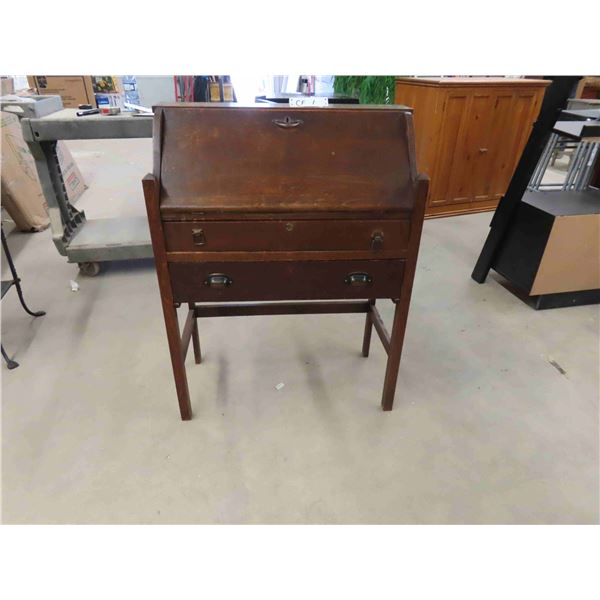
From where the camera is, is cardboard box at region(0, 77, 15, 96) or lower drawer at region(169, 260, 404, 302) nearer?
lower drawer at region(169, 260, 404, 302)

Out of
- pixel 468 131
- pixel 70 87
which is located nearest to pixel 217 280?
pixel 468 131

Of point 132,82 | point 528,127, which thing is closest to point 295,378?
point 528,127

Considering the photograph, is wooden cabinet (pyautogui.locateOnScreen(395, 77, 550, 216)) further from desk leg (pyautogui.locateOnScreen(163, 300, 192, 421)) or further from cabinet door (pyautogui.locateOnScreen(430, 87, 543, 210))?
desk leg (pyautogui.locateOnScreen(163, 300, 192, 421))

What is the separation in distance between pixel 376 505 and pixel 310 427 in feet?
1.36

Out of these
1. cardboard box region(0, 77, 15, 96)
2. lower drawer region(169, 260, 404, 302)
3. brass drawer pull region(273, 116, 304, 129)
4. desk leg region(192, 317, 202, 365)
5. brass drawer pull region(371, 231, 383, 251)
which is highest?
brass drawer pull region(273, 116, 304, 129)

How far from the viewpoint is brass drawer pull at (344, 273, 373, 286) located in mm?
1431

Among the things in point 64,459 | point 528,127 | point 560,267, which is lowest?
point 64,459

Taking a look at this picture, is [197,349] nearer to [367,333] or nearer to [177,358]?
[177,358]

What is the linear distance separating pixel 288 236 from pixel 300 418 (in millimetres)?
838

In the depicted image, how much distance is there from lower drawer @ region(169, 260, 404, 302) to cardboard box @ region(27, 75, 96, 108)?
681cm

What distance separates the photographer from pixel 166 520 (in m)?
1.36

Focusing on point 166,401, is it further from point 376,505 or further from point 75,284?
point 75,284

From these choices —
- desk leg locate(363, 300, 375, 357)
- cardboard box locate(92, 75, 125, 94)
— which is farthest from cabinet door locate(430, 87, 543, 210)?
cardboard box locate(92, 75, 125, 94)

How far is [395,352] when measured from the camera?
1650 mm
